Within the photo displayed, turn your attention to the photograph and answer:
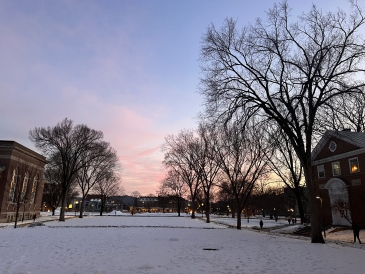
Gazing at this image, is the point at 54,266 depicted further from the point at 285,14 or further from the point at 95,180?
the point at 95,180

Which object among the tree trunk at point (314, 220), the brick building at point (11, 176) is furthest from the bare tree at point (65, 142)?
the tree trunk at point (314, 220)

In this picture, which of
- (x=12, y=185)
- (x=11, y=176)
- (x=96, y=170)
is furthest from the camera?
(x=96, y=170)

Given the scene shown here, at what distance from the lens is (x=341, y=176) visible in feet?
102

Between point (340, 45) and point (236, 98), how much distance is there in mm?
7070

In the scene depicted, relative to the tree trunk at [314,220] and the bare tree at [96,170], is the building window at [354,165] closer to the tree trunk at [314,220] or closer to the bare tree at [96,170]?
the tree trunk at [314,220]

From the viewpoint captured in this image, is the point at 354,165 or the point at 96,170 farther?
the point at 96,170

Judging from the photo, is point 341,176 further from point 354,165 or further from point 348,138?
point 348,138

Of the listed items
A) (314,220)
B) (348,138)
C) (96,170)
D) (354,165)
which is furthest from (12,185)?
(354,165)

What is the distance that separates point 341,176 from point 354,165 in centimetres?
221

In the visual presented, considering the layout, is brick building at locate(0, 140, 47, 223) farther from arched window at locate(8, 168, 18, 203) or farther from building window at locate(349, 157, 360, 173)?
building window at locate(349, 157, 360, 173)

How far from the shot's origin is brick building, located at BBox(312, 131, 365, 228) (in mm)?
28375

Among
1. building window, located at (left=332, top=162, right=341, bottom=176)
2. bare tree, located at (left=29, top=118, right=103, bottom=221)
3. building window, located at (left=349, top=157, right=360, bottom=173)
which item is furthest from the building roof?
bare tree, located at (left=29, top=118, right=103, bottom=221)

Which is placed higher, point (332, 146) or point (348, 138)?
point (332, 146)

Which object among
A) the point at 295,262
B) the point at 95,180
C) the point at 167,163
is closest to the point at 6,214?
the point at 95,180
